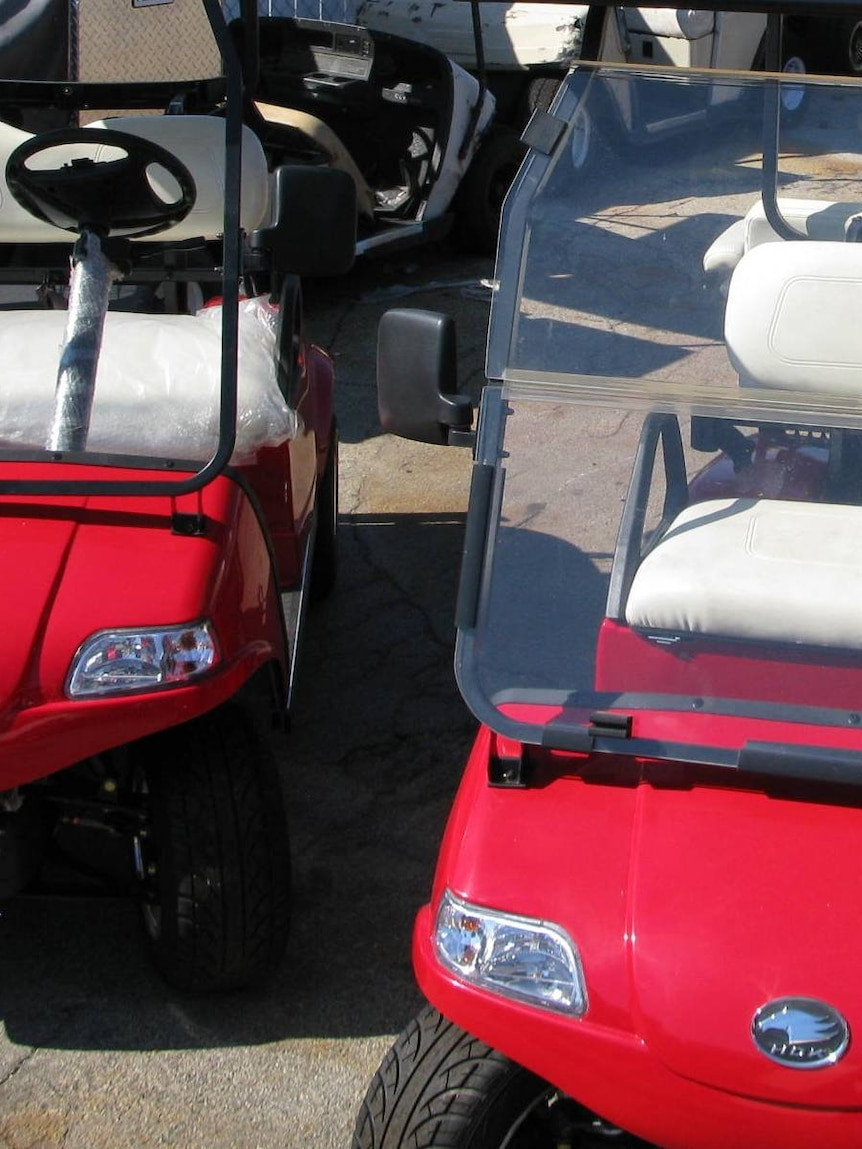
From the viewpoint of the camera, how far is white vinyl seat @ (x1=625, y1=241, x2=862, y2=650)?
1893 mm

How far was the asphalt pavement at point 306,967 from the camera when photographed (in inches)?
91.2

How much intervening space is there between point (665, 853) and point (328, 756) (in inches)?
67.9

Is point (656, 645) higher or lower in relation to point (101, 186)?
lower

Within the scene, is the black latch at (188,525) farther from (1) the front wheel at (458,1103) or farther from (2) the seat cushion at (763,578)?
(1) the front wheel at (458,1103)

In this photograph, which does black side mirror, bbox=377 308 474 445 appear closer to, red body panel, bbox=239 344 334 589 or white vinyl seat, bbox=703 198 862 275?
white vinyl seat, bbox=703 198 862 275

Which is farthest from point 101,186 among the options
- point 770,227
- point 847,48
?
point 847,48

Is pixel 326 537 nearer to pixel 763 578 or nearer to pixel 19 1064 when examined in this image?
pixel 19 1064

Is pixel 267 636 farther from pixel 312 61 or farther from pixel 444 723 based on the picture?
pixel 312 61

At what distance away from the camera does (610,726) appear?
1.85m

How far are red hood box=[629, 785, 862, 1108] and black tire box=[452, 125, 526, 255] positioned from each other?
5909 millimetres

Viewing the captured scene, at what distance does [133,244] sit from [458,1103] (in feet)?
7.00

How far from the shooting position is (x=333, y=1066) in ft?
7.91

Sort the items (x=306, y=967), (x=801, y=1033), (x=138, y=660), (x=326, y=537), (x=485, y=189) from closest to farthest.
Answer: (x=801, y=1033), (x=138, y=660), (x=306, y=967), (x=326, y=537), (x=485, y=189)

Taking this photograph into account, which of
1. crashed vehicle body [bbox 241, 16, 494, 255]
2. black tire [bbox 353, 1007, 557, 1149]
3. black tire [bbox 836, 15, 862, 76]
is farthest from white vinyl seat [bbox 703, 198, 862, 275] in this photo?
black tire [bbox 836, 15, 862, 76]
